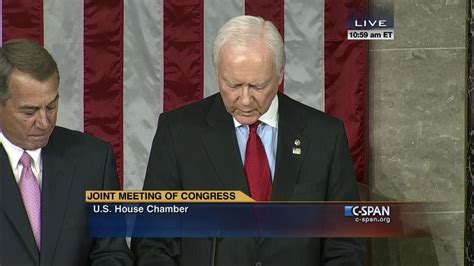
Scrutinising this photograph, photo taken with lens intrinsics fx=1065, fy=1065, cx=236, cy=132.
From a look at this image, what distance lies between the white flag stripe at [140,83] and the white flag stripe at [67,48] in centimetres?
11

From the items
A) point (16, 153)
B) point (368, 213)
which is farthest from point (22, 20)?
point (368, 213)

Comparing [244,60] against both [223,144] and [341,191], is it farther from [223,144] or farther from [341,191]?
[341,191]

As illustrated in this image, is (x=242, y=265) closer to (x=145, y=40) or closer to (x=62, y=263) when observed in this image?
(x=62, y=263)

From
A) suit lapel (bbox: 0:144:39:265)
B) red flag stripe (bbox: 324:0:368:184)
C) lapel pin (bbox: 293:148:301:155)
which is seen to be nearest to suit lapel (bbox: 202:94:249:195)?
lapel pin (bbox: 293:148:301:155)

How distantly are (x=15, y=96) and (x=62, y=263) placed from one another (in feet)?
1.01

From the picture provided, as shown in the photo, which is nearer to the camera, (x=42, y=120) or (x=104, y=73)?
(x=42, y=120)

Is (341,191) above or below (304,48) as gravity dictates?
below

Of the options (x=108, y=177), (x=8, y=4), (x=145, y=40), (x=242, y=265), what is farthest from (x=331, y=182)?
(x=8, y=4)

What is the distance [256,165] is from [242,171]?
1.1 inches

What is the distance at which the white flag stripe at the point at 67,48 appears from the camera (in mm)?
2500

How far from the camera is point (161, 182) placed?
6.38 ft

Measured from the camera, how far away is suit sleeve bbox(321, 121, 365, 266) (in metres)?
1.92
